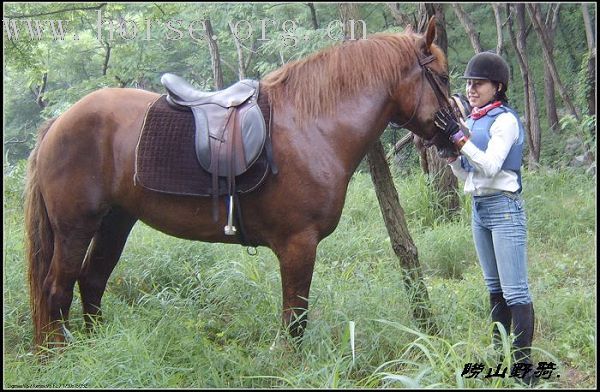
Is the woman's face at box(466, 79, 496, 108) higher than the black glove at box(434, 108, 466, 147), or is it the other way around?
the woman's face at box(466, 79, 496, 108)

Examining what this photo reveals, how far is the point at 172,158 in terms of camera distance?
3086 mm

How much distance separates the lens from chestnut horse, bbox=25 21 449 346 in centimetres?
298

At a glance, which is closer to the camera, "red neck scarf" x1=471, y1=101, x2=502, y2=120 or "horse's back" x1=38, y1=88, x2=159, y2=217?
"red neck scarf" x1=471, y1=101, x2=502, y2=120

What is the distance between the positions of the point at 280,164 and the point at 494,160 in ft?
3.75

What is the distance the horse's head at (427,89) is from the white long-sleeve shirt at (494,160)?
28 cm

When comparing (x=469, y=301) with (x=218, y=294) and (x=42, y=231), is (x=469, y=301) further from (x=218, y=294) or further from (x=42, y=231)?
(x=42, y=231)

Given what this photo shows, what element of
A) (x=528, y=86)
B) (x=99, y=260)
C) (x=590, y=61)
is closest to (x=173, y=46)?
(x=528, y=86)

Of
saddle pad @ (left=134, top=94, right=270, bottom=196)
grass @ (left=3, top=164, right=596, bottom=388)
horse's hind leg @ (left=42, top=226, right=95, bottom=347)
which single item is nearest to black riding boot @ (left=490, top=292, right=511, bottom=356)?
grass @ (left=3, top=164, right=596, bottom=388)

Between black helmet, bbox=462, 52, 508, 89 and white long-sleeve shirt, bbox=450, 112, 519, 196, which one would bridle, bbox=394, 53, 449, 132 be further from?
white long-sleeve shirt, bbox=450, 112, 519, 196

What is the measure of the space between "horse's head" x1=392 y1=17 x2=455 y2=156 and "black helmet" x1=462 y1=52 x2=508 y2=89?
0.22 metres

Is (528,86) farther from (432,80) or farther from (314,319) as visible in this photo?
(314,319)

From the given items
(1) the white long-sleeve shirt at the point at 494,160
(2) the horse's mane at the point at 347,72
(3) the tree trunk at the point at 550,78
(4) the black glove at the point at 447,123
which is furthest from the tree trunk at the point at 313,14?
(1) the white long-sleeve shirt at the point at 494,160

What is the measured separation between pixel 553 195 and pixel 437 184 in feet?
6.00

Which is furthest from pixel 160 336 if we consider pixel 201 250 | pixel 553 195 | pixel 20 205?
pixel 553 195
